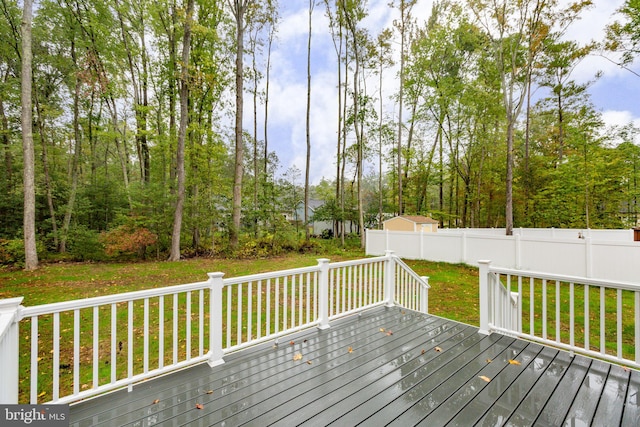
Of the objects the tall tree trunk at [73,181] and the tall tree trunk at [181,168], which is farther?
the tall tree trunk at [73,181]

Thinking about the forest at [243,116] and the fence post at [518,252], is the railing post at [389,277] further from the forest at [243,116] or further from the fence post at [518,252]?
the forest at [243,116]

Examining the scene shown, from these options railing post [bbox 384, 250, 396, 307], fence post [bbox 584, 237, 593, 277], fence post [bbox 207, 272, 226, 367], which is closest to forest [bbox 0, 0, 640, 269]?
fence post [bbox 584, 237, 593, 277]

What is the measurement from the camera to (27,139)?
7.84 meters

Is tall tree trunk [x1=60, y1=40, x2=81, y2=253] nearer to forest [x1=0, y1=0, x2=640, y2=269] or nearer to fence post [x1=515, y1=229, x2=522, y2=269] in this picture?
forest [x1=0, y1=0, x2=640, y2=269]

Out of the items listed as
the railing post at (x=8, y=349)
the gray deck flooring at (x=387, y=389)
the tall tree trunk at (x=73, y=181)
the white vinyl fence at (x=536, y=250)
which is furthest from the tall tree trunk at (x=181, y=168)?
the railing post at (x=8, y=349)

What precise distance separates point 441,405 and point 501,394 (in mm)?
526

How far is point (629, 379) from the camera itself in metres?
2.27

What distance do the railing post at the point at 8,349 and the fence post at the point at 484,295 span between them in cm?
388

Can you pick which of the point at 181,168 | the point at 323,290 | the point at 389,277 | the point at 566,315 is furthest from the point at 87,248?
the point at 566,315

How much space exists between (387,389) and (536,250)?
24.8 ft

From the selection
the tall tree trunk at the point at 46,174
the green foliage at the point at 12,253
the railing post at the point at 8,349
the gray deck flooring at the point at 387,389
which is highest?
the tall tree trunk at the point at 46,174

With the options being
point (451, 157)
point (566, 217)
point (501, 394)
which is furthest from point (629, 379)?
point (451, 157)

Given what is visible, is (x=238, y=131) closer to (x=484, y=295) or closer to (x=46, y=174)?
(x=46, y=174)

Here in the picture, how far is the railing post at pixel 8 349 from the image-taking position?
1.40 metres
